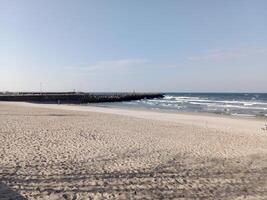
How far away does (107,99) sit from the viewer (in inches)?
2766

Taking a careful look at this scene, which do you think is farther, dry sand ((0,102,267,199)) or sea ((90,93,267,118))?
sea ((90,93,267,118))

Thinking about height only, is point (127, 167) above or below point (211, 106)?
above

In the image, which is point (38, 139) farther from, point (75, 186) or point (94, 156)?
point (75, 186)

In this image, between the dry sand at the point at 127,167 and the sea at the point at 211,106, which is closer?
the dry sand at the point at 127,167

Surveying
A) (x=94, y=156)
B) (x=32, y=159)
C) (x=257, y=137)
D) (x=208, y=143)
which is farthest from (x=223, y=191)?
(x=257, y=137)

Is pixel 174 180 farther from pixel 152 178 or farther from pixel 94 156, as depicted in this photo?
pixel 94 156

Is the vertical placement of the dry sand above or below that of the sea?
above

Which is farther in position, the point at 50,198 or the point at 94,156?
the point at 94,156

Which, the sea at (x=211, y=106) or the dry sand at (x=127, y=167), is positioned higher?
the dry sand at (x=127, y=167)

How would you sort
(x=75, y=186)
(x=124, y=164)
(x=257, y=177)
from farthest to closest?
1. (x=124, y=164)
2. (x=257, y=177)
3. (x=75, y=186)

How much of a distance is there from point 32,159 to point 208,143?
22.1 feet

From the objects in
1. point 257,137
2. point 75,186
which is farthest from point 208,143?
point 75,186

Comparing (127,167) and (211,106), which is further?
(211,106)

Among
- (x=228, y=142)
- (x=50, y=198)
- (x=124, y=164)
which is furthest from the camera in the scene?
(x=228, y=142)
